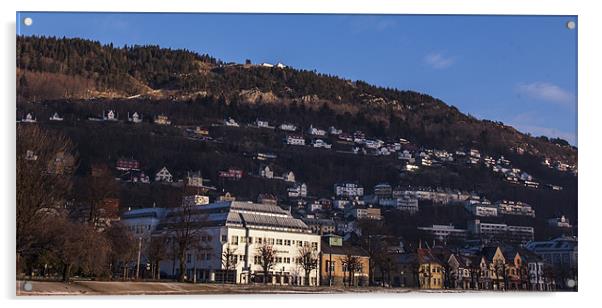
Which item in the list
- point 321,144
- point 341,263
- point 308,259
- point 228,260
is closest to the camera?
point 228,260

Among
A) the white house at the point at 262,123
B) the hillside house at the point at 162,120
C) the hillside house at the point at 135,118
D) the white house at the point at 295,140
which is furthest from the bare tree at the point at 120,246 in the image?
the white house at the point at 295,140

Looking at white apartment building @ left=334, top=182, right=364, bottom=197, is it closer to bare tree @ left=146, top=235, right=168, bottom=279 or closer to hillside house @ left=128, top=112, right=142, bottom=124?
bare tree @ left=146, top=235, right=168, bottom=279

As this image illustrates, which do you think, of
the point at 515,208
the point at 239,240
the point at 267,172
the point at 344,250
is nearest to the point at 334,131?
the point at 267,172

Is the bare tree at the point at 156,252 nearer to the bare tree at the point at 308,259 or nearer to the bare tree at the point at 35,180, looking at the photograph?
the bare tree at the point at 308,259

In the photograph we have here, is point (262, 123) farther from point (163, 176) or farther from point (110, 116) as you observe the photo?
point (110, 116)

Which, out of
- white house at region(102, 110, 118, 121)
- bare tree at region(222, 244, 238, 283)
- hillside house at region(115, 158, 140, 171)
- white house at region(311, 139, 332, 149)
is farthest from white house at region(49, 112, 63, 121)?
white house at region(311, 139, 332, 149)

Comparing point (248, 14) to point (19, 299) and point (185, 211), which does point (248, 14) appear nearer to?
point (19, 299)
